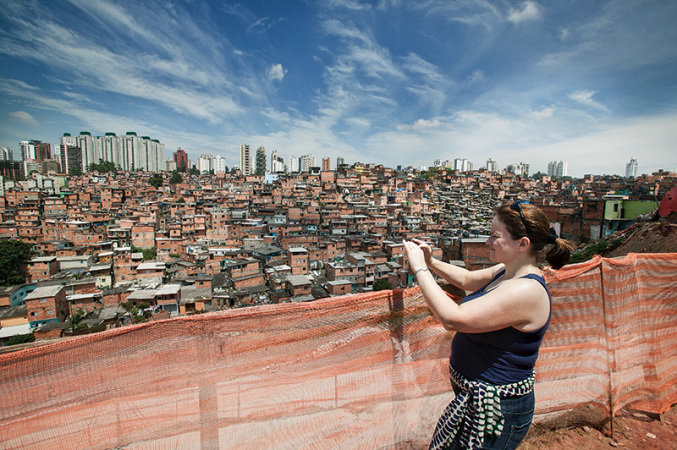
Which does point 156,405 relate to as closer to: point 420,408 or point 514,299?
point 420,408

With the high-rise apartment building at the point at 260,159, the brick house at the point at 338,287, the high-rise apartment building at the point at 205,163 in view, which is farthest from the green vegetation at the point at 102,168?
the brick house at the point at 338,287

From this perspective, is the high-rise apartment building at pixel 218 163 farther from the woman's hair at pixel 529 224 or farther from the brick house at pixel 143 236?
the woman's hair at pixel 529 224

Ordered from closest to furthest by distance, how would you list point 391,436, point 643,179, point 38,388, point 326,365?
point 38,388 < point 326,365 < point 391,436 < point 643,179

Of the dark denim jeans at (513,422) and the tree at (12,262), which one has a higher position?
the dark denim jeans at (513,422)

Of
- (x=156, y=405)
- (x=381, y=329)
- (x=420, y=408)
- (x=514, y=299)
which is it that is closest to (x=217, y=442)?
(x=156, y=405)

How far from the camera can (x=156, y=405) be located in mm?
1315

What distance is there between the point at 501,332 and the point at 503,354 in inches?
3.4

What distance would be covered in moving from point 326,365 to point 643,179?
8603 cm

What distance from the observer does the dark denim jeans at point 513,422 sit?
1119mm

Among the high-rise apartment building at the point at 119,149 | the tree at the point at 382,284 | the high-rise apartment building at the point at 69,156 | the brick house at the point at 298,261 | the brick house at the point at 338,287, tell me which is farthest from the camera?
the high-rise apartment building at the point at 119,149

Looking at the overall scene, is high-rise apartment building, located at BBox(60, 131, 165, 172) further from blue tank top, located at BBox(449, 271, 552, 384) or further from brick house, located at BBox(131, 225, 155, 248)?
blue tank top, located at BBox(449, 271, 552, 384)

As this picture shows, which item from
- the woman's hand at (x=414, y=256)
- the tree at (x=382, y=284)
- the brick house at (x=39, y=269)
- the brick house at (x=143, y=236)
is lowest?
the tree at (x=382, y=284)

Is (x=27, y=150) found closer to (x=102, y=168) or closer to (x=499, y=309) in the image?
(x=102, y=168)

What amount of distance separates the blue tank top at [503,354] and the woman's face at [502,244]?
0.11 meters
